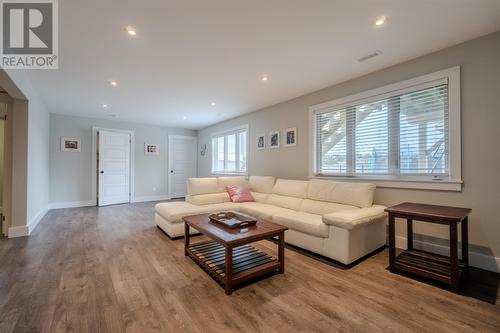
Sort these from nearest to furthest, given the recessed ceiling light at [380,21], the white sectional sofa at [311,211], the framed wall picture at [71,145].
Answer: the recessed ceiling light at [380,21], the white sectional sofa at [311,211], the framed wall picture at [71,145]

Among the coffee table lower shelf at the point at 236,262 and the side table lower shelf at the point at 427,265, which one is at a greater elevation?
the side table lower shelf at the point at 427,265

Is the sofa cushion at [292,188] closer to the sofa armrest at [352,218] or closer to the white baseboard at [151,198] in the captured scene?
the sofa armrest at [352,218]

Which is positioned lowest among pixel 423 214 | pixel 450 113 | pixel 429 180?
pixel 423 214

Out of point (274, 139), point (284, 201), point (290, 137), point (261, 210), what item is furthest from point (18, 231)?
point (290, 137)

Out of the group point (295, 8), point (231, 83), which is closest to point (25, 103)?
point (231, 83)

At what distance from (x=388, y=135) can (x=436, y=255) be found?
159cm

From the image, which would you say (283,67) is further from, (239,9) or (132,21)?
(132,21)

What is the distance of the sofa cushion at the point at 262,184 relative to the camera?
4.55 metres

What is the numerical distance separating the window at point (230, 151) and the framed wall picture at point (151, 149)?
6.12ft

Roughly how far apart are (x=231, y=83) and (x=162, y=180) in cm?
492

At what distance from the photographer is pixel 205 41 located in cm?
245

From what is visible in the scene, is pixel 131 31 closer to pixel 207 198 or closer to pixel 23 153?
pixel 207 198

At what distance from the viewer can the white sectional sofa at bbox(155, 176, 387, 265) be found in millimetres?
2541

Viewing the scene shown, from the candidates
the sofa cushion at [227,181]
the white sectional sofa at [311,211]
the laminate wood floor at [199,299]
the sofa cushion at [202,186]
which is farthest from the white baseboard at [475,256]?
the sofa cushion at [202,186]
